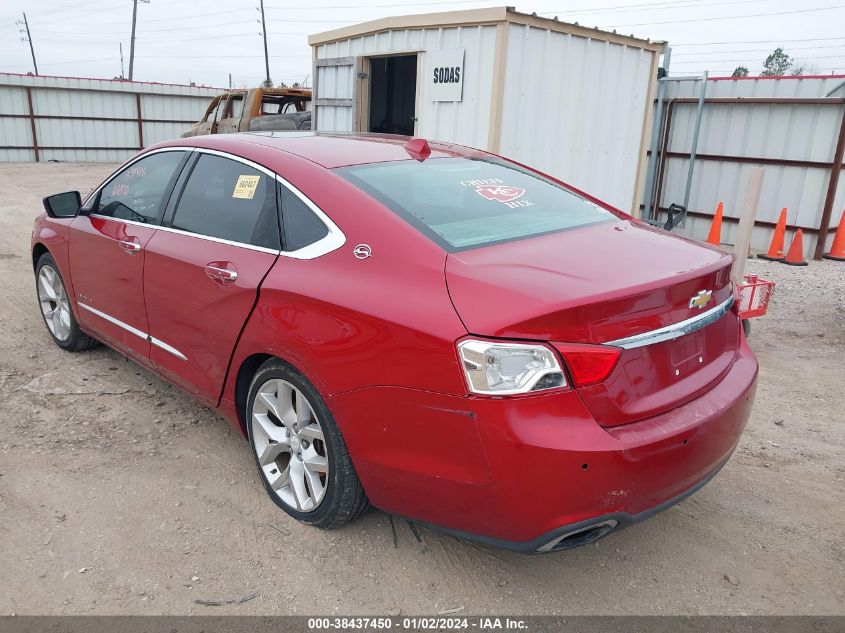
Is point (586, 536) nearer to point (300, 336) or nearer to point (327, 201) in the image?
point (300, 336)

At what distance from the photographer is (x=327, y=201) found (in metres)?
2.70

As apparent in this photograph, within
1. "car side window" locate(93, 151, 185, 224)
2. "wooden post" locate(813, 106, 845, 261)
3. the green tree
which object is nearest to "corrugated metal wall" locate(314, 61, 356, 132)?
"car side window" locate(93, 151, 185, 224)

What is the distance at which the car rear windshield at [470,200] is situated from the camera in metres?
2.59

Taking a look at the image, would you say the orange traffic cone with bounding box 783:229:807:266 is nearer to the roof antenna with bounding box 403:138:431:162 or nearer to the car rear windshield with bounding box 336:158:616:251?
the car rear windshield with bounding box 336:158:616:251

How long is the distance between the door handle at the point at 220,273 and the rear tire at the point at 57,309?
198 cm

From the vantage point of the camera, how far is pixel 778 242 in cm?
940

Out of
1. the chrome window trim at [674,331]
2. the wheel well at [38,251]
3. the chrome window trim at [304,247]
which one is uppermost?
the chrome window trim at [304,247]

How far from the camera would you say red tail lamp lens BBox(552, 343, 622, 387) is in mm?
2062

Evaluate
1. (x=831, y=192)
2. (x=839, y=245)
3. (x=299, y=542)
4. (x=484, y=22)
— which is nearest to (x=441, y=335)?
(x=299, y=542)

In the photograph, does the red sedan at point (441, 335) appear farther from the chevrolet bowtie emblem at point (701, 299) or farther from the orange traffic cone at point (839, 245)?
the orange traffic cone at point (839, 245)

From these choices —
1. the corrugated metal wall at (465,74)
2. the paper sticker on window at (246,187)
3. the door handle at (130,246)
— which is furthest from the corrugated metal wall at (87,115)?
the paper sticker on window at (246,187)

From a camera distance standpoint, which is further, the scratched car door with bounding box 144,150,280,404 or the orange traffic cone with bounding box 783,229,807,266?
the orange traffic cone with bounding box 783,229,807,266

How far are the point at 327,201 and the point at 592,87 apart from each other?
20.7 ft

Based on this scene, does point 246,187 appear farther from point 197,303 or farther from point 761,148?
point 761,148
